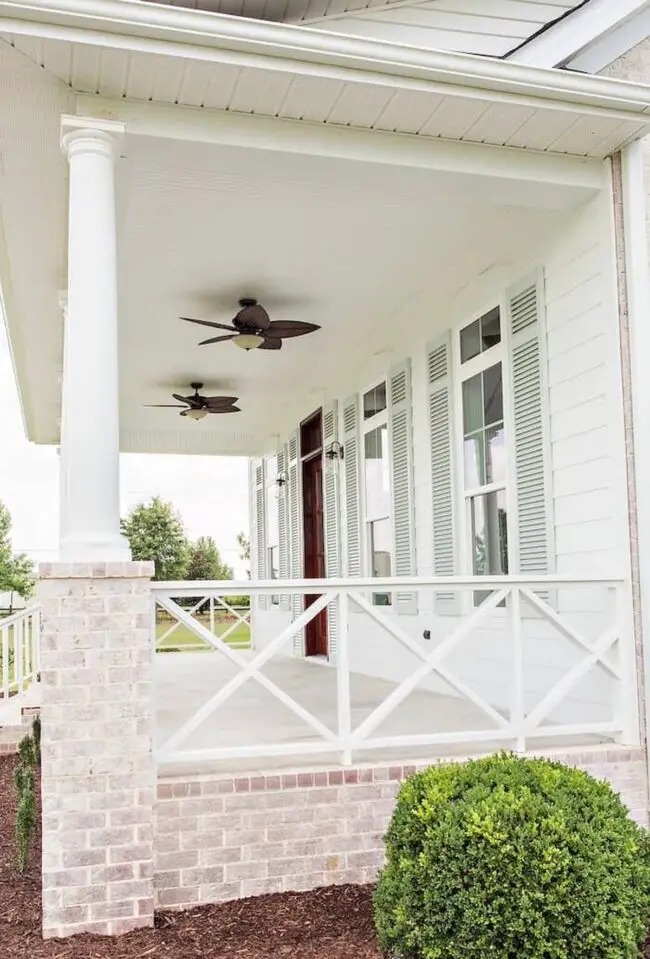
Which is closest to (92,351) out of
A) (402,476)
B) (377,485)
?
(402,476)

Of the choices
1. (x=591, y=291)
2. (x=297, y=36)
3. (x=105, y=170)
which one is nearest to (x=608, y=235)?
(x=591, y=291)

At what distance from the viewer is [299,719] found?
5.16 metres

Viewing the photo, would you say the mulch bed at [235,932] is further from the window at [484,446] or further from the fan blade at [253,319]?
the fan blade at [253,319]

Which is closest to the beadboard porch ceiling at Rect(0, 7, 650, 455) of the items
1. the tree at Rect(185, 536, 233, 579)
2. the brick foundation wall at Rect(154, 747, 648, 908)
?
the brick foundation wall at Rect(154, 747, 648, 908)

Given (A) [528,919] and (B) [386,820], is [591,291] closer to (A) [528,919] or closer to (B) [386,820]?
(B) [386,820]

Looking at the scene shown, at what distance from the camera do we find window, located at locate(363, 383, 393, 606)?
753 centimetres

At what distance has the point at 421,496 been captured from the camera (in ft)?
22.1

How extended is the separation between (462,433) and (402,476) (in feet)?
3.62

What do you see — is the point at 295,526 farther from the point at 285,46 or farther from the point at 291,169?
the point at 285,46

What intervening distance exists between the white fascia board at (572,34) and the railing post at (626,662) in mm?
2470

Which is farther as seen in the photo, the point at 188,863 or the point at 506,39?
the point at 506,39

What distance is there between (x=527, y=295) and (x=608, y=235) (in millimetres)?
827

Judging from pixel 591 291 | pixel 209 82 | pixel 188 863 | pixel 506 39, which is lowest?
pixel 188 863

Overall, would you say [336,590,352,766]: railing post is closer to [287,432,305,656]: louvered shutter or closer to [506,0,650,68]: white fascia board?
[506,0,650,68]: white fascia board
